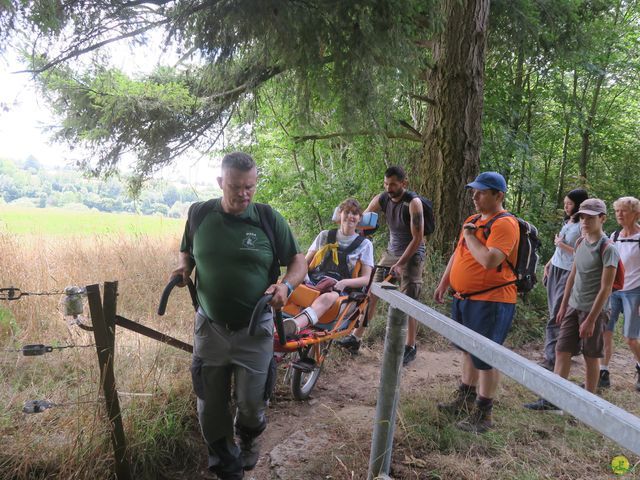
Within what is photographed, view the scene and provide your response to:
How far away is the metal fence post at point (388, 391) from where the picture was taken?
7.75ft

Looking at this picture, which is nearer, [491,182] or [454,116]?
[491,182]

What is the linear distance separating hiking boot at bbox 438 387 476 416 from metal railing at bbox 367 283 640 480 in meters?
1.39

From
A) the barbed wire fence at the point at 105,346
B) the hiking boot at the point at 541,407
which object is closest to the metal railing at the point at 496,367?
the barbed wire fence at the point at 105,346

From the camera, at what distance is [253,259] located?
2754mm

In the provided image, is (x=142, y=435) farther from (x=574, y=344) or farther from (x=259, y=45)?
(x=259, y=45)

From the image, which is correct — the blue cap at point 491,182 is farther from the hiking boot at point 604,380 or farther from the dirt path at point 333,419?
the hiking boot at point 604,380

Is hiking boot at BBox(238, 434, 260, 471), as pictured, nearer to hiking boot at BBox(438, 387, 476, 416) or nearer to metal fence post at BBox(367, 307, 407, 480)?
metal fence post at BBox(367, 307, 407, 480)

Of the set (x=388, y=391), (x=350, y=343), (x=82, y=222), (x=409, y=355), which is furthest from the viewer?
(x=82, y=222)

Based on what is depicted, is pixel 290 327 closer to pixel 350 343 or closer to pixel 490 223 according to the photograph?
pixel 350 343

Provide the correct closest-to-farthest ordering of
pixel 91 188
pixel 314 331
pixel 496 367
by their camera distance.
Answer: pixel 496 367 < pixel 314 331 < pixel 91 188

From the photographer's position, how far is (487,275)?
340cm

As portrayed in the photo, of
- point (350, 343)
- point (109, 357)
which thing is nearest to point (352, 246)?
point (350, 343)

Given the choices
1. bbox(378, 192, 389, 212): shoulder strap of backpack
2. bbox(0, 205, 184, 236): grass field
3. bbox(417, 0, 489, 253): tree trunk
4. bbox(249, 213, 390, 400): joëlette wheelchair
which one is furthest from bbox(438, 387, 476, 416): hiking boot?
bbox(0, 205, 184, 236): grass field

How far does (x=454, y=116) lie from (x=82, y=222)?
7872 mm
